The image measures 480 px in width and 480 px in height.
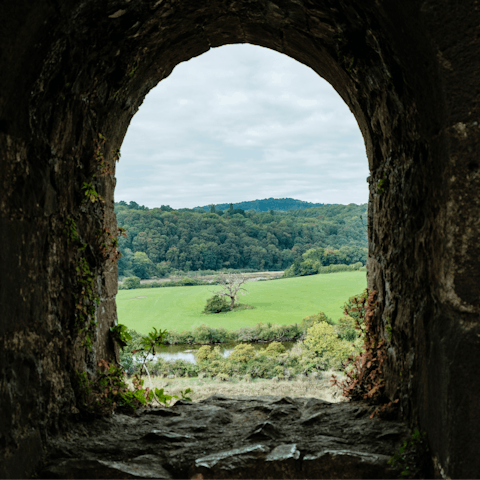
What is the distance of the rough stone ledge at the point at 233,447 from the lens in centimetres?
189

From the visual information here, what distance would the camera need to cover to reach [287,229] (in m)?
14.6

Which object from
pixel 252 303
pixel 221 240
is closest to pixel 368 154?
pixel 221 240

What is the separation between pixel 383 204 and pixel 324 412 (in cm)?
138

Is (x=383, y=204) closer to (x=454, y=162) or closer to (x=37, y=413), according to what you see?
(x=454, y=162)

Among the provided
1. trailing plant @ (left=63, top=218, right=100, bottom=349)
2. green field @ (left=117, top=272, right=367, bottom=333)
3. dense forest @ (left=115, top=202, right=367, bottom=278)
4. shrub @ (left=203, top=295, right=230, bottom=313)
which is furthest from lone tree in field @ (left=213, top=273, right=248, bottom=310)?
trailing plant @ (left=63, top=218, right=100, bottom=349)

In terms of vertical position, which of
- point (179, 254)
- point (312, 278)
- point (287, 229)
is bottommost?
point (312, 278)

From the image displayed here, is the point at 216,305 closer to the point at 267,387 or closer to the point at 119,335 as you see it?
the point at 267,387

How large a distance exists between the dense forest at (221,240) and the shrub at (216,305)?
2444 millimetres

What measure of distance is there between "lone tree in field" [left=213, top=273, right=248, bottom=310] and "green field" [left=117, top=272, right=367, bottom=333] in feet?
1.49

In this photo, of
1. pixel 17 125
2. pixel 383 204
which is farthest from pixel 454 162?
pixel 17 125

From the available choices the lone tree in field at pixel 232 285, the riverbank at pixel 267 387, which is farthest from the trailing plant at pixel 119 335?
the lone tree in field at pixel 232 285

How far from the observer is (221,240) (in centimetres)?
1456

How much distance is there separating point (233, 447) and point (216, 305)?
49.3ft

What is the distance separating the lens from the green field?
15023 millimetres
